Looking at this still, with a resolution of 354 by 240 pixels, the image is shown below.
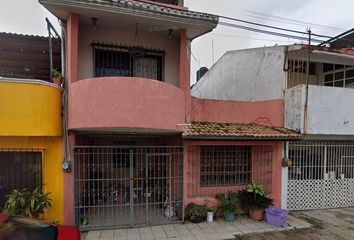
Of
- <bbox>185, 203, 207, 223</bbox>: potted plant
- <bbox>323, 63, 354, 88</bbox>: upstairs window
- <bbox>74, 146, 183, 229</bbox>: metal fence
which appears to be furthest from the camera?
<bbox>323, 63, 354, 88</bbox>: upstairs window

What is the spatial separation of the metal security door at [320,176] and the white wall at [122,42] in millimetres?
5445

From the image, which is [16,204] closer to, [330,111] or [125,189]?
[125,189]

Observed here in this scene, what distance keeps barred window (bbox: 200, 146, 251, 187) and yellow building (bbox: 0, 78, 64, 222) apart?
4634 mm

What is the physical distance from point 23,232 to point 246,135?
245 inches

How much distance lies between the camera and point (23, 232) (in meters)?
3.48

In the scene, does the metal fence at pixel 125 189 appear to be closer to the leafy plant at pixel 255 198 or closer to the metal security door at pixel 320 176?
the leafy plant at pixel 255 198

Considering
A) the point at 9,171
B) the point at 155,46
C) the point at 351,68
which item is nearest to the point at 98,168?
the point at 9,171

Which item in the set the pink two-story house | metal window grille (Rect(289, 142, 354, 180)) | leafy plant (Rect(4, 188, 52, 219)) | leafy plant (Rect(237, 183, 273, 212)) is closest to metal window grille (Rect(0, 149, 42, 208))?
leafy plant (Rect(4, 188, 52, 219))

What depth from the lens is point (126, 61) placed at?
8.34 metres

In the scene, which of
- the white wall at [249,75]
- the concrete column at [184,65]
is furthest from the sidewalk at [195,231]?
the white wall at [249,75]

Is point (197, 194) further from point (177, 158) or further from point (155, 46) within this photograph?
point (155, 46)

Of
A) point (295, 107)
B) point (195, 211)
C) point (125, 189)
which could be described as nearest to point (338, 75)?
point (295, 107)

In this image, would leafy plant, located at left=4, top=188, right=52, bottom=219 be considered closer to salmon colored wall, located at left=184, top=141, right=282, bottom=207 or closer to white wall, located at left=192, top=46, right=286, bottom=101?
salmon colored wall, located at left=184, top=141, right=282, bottom=207

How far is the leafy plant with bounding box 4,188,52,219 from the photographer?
607 centimetres
